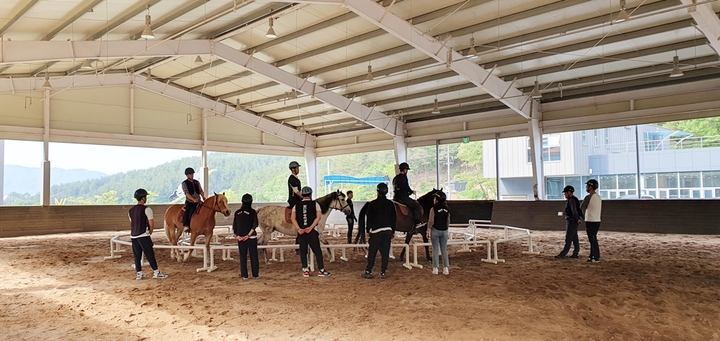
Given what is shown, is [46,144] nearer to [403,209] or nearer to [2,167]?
[2,167]

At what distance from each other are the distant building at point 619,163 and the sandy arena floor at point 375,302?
9.66 metres

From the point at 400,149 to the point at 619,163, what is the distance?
10.2 m

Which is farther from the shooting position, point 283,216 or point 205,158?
point 205,158

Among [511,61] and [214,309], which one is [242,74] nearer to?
[511,61]

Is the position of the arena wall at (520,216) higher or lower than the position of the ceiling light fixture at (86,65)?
lower

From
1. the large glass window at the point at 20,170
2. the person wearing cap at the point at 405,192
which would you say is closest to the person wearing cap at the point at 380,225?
the person wearing cap at the point at 405,192

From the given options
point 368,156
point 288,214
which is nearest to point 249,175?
point 368,156

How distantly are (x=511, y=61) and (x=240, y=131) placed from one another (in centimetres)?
1559

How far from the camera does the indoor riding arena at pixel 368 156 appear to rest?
612 centimetres

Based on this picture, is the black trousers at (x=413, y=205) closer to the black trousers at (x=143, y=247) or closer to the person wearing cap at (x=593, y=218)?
the person wearing cap at (x=593, y=218)

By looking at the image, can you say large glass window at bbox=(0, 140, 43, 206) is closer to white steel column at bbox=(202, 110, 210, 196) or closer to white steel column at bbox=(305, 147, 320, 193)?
white steel column at bbox=(202, 110, 210, 196)

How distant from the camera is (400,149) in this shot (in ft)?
83.3

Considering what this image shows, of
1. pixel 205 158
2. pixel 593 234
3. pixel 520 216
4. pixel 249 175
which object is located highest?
pixel 205 158

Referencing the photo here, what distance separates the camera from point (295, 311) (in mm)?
5977
